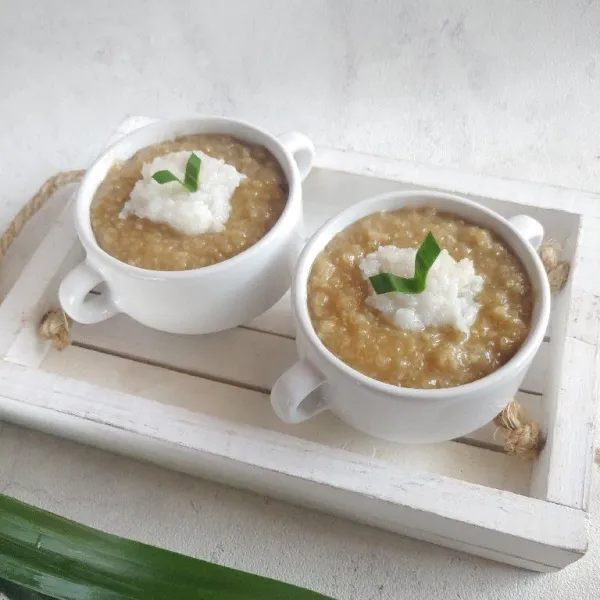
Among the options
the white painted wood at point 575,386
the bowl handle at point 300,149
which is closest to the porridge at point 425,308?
the white painted wood at point 575,386

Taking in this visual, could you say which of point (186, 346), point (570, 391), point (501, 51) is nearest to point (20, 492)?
point (186, 346)

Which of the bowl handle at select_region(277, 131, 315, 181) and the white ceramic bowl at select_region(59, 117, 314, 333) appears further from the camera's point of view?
the bowl handle at select_region(277, 131, 315, 181)

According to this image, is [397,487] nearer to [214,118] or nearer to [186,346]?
[186,346]

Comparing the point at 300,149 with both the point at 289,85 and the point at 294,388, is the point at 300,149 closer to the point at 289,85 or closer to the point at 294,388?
the point at 294,388

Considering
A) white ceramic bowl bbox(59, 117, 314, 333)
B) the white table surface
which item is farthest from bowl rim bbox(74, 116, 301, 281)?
the white table surface

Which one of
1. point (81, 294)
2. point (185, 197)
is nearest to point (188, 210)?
point (185, 197)

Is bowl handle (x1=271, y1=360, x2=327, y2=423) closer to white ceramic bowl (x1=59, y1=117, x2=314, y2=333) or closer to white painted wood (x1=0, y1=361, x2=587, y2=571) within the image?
white painted wood (x1=0, y1=361, x2=587, y2=571)

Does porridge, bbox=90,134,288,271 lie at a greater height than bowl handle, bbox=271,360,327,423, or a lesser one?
greater
